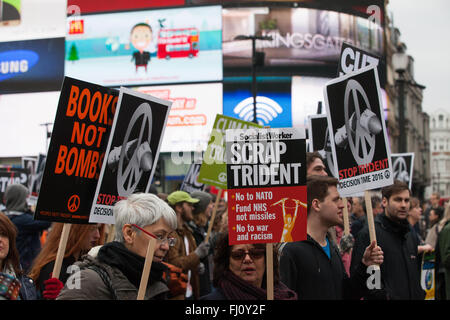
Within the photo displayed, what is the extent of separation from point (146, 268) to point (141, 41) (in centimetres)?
4031

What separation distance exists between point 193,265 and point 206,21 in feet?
119

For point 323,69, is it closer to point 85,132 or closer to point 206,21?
point 206,21

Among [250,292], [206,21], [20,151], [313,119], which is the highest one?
[206,21]

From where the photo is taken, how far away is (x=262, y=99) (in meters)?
40.2

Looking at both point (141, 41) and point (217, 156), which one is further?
point (141, 41)

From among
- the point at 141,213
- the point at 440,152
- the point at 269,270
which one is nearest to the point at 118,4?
the point at 141,213

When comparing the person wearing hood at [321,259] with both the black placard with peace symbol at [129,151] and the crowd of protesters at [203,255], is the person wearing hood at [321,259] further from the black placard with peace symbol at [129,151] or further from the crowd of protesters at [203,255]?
the black placard with peace symbol at [129,151]

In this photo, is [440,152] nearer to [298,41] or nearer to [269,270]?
[298,41]

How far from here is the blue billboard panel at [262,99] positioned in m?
39.9

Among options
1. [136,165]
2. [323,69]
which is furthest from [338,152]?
[323,69]

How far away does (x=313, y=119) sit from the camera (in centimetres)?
726

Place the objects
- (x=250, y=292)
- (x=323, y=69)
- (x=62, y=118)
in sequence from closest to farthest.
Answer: (x=250, y=292) < (x=62, y=118) < (x=323, y=69)

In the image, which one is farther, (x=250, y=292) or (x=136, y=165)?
(x=136, y=165)

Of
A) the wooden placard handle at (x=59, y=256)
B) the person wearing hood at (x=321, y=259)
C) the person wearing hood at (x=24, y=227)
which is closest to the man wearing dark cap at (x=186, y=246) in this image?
the person wearing hood at (x=24, y=227)
